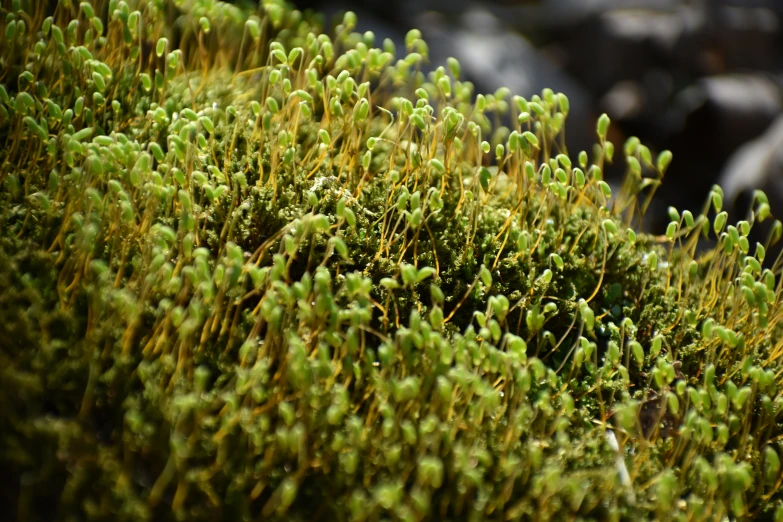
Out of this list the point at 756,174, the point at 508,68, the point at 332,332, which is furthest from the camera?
the point at 508,68

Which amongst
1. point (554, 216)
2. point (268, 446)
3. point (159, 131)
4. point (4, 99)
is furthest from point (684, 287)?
point (4, 99)

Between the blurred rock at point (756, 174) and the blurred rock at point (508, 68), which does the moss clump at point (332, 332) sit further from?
the blurred rock at point (508, 68)

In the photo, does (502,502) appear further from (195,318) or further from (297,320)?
(195,318)

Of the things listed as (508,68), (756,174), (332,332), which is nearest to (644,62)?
(508,68)

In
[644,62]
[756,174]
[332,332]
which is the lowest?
[332,332]

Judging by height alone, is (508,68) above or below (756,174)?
above

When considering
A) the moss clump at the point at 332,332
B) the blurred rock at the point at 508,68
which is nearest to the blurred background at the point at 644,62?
the blurred rock at the point at 508,68

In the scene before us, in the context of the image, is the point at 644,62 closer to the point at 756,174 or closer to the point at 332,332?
the point at 756,174
